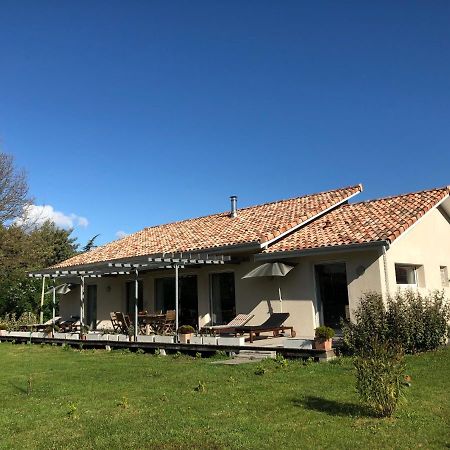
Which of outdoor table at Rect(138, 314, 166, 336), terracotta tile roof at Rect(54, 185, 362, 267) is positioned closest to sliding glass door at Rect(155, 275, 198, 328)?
outdoor table at Rect(138, 314, 166, 336)

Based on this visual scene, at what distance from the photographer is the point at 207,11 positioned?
1548cm

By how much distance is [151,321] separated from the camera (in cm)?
1728

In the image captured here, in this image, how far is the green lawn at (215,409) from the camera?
5.45 meters

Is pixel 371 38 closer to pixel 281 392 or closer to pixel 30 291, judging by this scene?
pixel 281 392

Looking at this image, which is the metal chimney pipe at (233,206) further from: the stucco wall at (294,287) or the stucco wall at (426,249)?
the stucco wall at (426,249)

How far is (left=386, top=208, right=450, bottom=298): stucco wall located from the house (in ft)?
0.11

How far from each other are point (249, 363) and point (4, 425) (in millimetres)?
5870

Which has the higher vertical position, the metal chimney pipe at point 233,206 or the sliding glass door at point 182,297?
the metal chimney pipe at point 233,206

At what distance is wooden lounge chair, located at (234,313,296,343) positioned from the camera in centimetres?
1379

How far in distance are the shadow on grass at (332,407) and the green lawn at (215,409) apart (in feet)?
0.05

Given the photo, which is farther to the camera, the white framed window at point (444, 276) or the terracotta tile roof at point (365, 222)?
the white framed window at point (444, 276)

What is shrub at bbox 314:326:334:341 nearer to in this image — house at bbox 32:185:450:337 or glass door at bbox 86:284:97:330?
house at bbox 32:185:450:337

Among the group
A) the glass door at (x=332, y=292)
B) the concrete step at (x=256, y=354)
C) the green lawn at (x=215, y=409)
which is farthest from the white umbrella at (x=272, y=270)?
the green lawn at (x=215, y=409)

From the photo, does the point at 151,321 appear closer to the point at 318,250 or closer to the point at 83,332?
the point at 83,332
